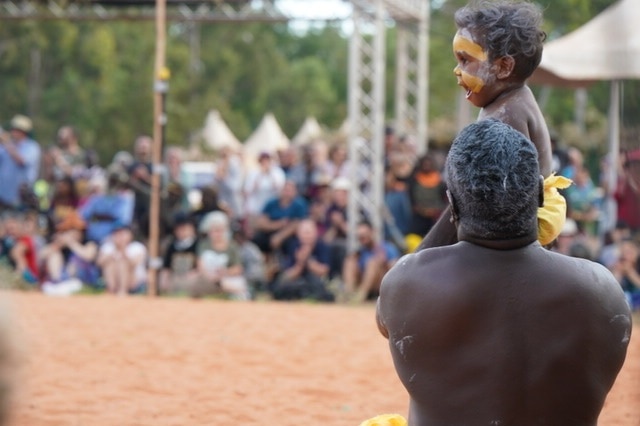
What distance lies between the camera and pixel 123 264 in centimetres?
1423

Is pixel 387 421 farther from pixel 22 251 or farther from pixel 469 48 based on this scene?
pixel 22 251

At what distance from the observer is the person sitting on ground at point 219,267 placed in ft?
45.3

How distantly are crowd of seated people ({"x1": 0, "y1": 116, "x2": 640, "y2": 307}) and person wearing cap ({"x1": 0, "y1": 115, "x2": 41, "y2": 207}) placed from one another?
2 cm

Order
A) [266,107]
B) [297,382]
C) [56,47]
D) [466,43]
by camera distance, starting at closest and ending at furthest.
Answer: [466,43], [297,382], [56,47], [266,107]

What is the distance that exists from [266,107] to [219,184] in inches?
1448

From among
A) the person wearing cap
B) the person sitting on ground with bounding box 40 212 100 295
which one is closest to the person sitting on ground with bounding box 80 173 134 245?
the person sitting on ground with bounding box 40 212 100 295

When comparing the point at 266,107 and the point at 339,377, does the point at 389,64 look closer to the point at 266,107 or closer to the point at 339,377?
the point at 266,107

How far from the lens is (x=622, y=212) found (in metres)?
13.3

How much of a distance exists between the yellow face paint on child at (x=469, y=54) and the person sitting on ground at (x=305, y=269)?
382 inches

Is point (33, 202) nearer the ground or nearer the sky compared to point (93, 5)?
nearer the ground

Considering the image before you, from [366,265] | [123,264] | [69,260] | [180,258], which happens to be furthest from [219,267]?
[69,260]

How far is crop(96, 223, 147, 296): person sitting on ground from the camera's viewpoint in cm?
1422

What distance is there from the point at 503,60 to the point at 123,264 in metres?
10.4

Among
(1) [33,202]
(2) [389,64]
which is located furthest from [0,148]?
(2) [389,64]
